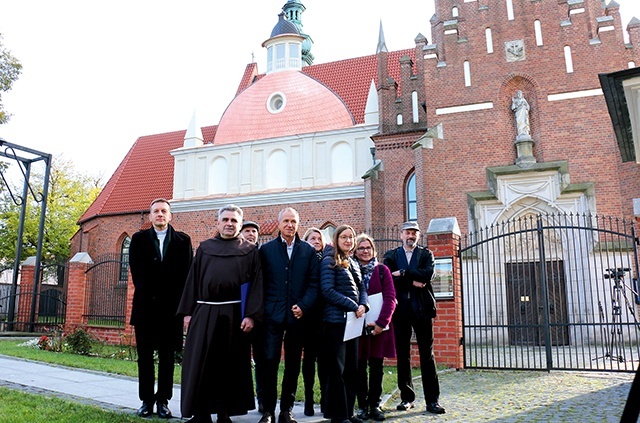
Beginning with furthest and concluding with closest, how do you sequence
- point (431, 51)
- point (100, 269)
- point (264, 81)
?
point (264, 81), point (431, 51), point (100, 269)

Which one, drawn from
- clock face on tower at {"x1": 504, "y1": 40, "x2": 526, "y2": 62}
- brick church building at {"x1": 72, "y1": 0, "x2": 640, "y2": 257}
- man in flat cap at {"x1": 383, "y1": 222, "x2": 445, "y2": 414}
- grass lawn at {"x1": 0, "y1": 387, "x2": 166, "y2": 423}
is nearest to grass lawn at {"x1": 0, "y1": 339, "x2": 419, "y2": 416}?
grass lawn at {"x1": 0, "y1": 387, "x2": 166, "y2": 423}

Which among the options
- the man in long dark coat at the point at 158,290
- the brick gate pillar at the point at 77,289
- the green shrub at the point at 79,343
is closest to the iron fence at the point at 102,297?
the brick gate pillar at the point at 77,289

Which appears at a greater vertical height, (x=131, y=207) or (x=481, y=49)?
(x=481, y=49)

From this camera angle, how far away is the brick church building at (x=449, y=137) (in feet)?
49.3

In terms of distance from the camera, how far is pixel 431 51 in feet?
54.9

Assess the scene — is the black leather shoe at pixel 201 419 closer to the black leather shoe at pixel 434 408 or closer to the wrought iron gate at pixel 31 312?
the black leather shoe at pixel 434 408

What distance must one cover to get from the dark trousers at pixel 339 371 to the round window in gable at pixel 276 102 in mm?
19170

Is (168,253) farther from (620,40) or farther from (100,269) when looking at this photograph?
(620,40)

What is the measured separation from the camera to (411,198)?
17781 millimetres

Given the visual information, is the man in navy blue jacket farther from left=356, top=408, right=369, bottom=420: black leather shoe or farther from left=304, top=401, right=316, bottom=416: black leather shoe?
left=356, top=408, right=369, bottom=420: black leather shoe

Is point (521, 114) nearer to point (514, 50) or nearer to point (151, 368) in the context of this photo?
point (514, 50)

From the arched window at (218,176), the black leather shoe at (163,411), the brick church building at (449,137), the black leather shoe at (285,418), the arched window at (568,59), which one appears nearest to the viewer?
the black leather shoe at (285,418)

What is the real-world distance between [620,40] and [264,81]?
14479mm

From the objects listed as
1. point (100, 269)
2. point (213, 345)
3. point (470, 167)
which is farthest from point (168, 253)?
point (470, 167)
